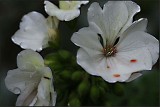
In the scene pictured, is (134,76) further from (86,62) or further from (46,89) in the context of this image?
(46,89)

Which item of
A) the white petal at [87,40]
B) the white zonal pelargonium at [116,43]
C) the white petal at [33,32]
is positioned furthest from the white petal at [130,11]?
the white petal at [33,32]

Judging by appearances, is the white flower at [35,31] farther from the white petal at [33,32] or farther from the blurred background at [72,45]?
the blurred background at [72,45]

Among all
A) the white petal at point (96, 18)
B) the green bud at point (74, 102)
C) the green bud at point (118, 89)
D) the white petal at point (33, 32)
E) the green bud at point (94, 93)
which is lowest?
the green bud at point (74, 102)

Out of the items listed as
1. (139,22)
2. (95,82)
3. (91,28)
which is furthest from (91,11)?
(95,82)

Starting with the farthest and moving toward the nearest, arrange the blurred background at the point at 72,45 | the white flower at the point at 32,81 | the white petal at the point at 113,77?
the blurred background at the point at 72,45 → the white flower at the point at 32,81 → the white petal at the point at 113,77

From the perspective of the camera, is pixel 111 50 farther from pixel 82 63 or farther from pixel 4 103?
pixel 4 103

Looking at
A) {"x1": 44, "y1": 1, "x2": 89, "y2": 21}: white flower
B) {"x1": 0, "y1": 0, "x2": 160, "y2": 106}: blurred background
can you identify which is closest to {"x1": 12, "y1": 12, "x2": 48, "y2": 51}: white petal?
{"x1": 44, "y1": 1, "x2": 89, "y2": 21}: white flower

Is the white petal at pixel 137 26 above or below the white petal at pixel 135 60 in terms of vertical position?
above
